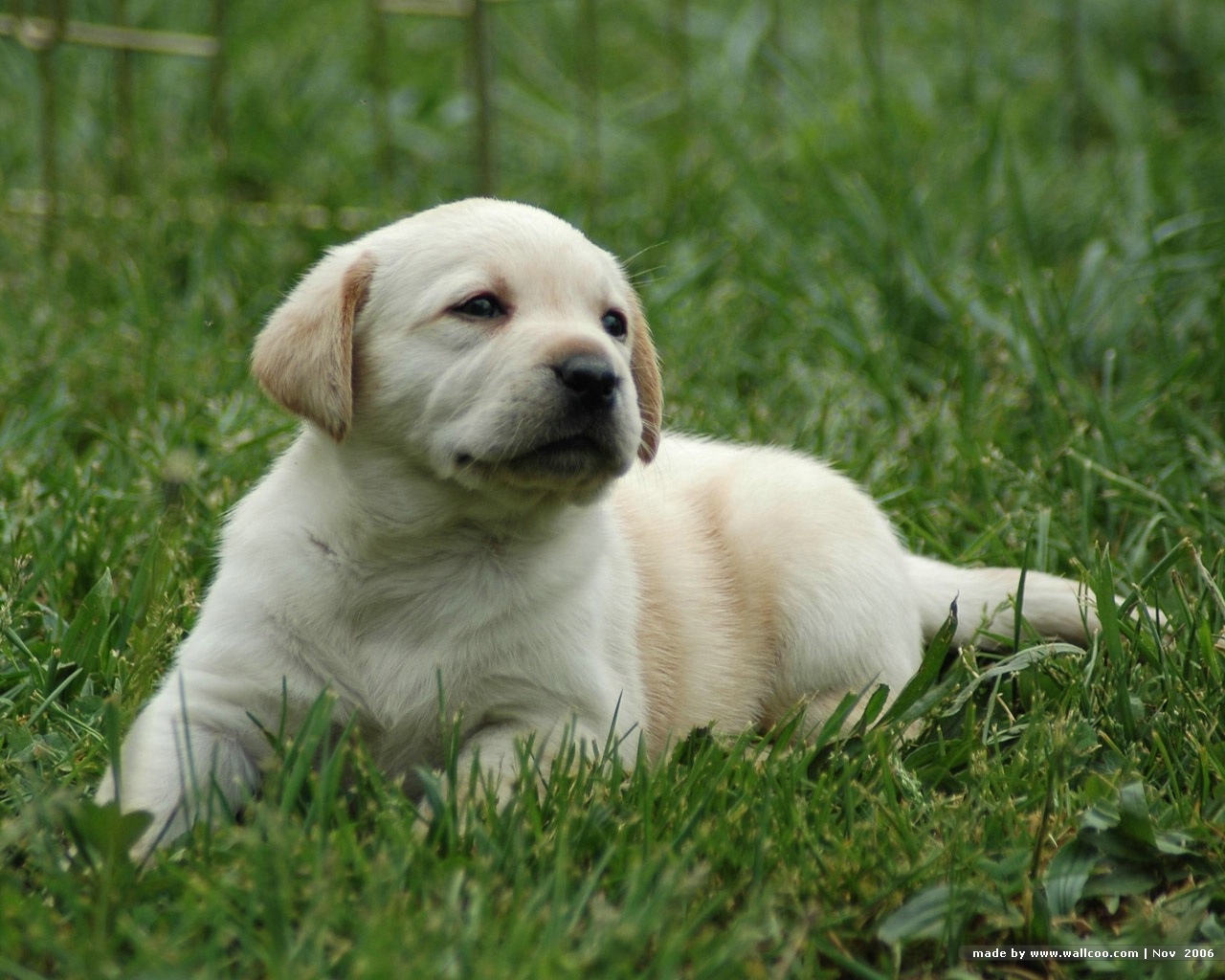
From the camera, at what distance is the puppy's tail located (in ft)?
12.0

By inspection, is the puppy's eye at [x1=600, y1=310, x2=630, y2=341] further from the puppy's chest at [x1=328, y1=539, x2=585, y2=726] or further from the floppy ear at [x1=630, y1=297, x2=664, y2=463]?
the puppy's chest at [x1=328, y1=539, x2=585, y2=726]

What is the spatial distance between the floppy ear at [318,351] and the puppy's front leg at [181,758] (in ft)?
1.96

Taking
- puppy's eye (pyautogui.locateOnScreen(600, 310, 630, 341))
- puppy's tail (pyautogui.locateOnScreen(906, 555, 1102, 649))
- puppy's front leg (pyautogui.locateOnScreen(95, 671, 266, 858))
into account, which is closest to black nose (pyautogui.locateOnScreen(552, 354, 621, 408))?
puppy's eye (pyautogui.locateOnScreen(600, 310, 630, 341))

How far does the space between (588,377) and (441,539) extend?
0.50 m

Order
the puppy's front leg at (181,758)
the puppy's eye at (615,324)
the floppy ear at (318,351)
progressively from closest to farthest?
the puppy's front leg at (181,758) → the floppy ear at (318,351) → the puppy's eye at (615,324)

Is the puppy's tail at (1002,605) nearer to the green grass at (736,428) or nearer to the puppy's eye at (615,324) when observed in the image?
the green grass at (736,428)

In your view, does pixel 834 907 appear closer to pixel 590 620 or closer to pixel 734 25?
pixel 590 620

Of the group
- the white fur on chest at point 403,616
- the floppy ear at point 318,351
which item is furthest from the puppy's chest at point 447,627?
the floppy ear at point 318,351

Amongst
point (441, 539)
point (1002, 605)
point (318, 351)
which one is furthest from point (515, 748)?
point (1002, 605)

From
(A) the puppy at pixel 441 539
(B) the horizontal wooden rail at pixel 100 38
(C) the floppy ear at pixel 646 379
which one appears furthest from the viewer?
(B) the horizontal wooden rail at pixel 100 38

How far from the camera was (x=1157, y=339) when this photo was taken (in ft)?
16.0

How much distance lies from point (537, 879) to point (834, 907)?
50 cm

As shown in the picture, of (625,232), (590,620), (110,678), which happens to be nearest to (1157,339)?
(625,232)

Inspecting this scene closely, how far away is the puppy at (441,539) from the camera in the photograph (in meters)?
2.90
